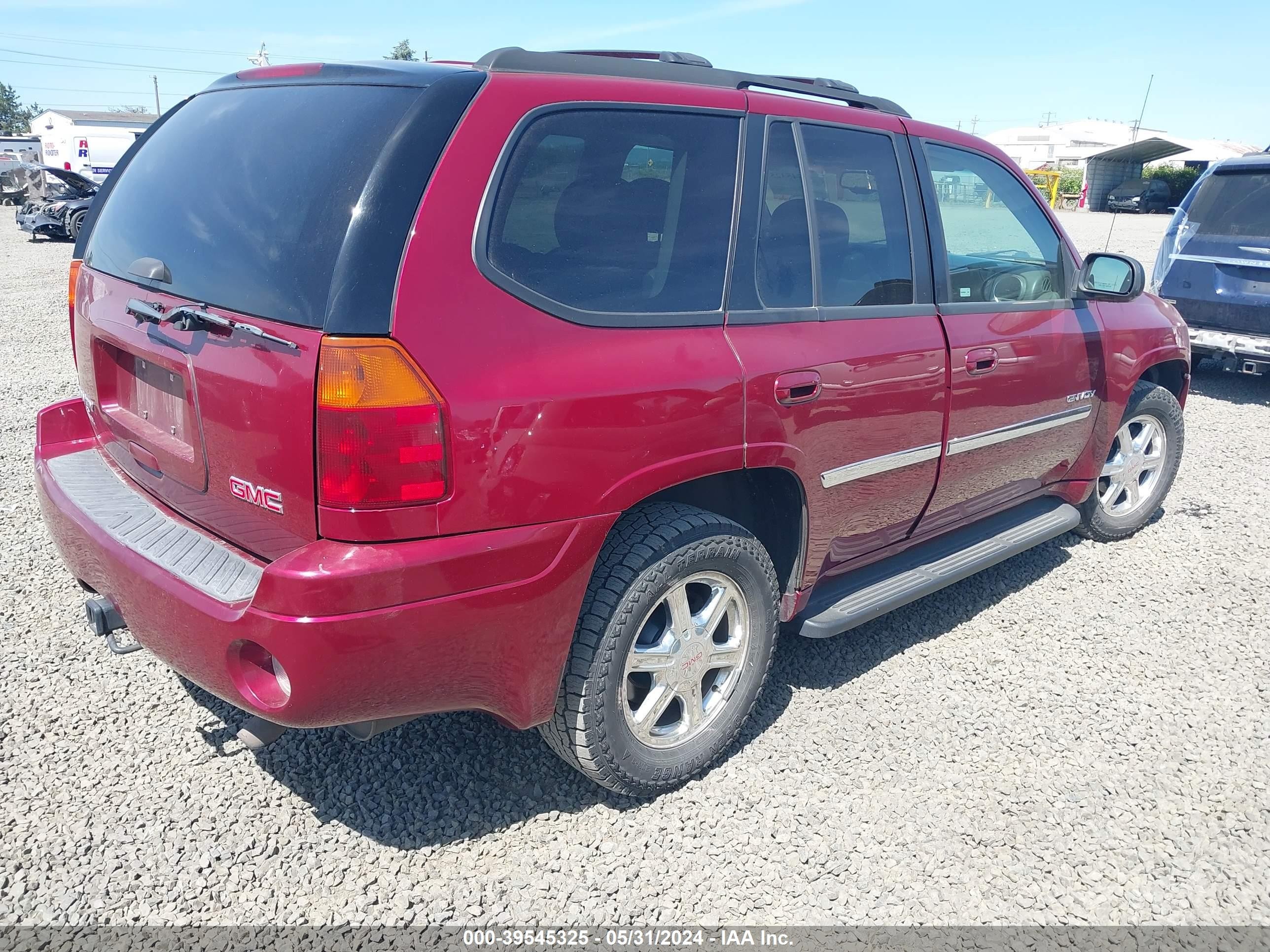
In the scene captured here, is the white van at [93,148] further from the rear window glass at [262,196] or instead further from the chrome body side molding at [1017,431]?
the chrome body side molding at [1017,431]

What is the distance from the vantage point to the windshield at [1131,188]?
39.7 meters

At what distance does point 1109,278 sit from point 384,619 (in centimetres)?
348

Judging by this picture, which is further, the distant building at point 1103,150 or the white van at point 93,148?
the distant building at point 1103,150

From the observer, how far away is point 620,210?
8.00ft

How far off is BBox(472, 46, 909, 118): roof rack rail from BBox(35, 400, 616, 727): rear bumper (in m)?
1.20

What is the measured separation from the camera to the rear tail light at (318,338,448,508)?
1.98 metres

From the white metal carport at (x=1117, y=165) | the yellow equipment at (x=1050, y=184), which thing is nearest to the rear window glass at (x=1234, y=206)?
the yellow equipment at (x=1050, y=184)

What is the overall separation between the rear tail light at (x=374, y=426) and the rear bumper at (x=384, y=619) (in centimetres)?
13

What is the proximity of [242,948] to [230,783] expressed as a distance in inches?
26.6

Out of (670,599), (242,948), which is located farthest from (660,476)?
(242,948)

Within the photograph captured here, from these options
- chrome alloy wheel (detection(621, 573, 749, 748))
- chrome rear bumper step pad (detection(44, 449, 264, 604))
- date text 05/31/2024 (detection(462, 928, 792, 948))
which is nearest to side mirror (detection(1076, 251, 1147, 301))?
chrome alloy wheel (detection(621, 573, 749, 748))

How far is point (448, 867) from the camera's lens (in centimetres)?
246

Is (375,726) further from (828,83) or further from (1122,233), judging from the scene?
(1122,233)

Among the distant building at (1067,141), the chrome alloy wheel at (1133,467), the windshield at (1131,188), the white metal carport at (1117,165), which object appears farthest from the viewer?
the distant building at (1067,141)
